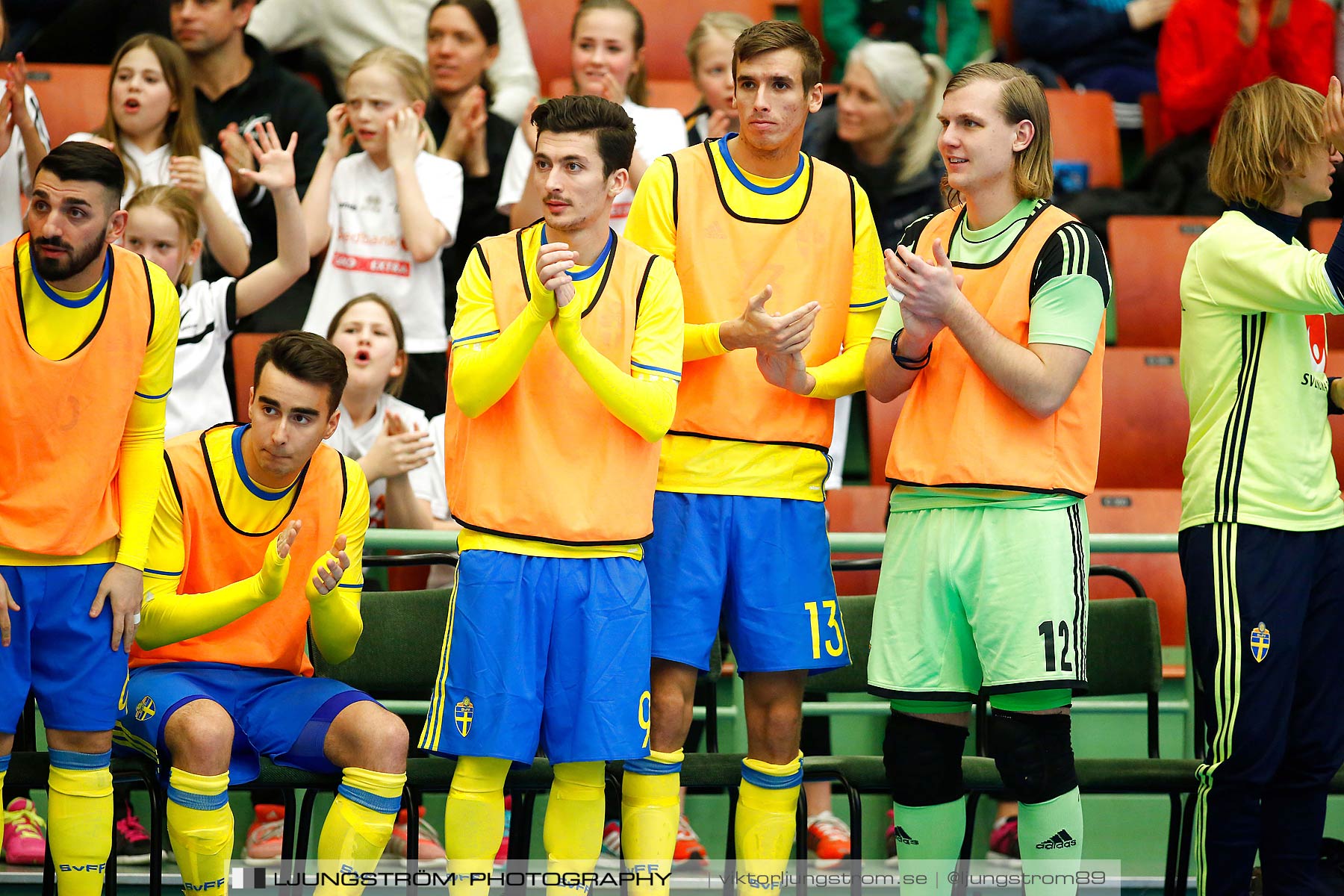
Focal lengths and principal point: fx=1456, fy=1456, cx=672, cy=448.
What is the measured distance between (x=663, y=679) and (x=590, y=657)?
0.29m

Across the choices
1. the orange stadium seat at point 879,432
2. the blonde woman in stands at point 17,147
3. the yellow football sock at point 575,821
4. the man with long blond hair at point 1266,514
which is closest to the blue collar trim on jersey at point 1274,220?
the man with long blond hair at point 1266,514

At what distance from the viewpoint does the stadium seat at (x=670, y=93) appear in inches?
248

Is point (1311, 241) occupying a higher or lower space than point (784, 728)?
higher

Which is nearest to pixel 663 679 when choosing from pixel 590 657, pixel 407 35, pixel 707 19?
pixel 590 657

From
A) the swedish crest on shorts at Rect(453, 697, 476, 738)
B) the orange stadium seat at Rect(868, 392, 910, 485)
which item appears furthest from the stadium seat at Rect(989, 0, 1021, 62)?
the swedish crest on shorts at Rect(453, 697, 476, 738)

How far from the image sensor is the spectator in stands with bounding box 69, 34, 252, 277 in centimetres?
492

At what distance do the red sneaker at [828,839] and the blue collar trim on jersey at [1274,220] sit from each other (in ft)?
6.66

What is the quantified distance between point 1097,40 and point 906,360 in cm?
453

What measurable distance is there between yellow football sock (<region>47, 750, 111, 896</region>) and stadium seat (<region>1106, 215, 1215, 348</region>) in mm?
4248

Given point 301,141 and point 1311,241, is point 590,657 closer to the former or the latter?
point 301,141

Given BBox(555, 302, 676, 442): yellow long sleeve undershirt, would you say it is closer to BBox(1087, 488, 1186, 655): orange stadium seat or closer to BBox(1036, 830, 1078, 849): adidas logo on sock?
BBox(1036, 830, 1078, 849): adidas logo on sock

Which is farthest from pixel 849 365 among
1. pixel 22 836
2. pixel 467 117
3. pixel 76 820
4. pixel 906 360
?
pixel 467 117

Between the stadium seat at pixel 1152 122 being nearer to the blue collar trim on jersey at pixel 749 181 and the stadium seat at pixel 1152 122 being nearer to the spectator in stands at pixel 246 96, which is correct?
the spectator in stands at pixel 246 96

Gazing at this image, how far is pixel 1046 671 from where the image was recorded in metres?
3.03
